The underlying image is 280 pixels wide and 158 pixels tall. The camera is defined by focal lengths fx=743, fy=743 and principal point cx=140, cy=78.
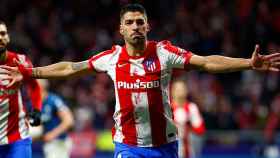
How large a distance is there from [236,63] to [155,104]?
0.82m

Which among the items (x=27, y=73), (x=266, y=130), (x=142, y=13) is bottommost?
(x=266, y=130)

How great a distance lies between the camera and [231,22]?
15.6m

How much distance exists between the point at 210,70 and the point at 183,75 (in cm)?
830

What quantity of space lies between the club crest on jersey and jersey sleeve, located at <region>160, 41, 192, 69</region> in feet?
0.44

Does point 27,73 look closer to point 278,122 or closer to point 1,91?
point 1,91

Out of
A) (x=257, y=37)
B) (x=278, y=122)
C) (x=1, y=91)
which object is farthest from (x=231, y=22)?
(x=1, y=91)

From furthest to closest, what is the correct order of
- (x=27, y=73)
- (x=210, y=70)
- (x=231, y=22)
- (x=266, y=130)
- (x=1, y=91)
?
(x=231, y=22) < (x=266, y=130) < (x=1, y=91) < (x=27, y=73) < (x=210, y=70)

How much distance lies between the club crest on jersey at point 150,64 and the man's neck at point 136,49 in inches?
3.6

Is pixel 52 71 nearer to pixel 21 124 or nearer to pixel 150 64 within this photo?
pixel 150 64

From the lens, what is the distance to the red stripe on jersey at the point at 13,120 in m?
7.51

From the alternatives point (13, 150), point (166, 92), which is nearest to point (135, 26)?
point (166, 92)

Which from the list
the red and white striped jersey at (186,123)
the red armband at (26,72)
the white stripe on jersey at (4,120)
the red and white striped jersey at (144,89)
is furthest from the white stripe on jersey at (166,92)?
the red and white striped jersey at (186,123)

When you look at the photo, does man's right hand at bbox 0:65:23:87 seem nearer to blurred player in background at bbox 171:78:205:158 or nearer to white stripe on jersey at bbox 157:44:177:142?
white stripe on jersey at bbox 157:44:177:142

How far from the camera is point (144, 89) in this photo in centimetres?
658
